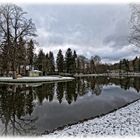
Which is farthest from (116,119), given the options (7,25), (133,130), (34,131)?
(7,25)

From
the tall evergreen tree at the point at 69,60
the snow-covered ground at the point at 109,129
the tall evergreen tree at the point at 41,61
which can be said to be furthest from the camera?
the tall evergreen tree at the point at 69,60

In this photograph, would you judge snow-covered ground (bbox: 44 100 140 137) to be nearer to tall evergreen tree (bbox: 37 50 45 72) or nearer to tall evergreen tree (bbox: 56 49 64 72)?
tall evergreen tree (bbox: 37 50 45 72)

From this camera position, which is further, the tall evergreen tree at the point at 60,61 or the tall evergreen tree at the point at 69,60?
the tall evergreen tree at the point at 60,61

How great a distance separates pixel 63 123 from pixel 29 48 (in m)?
69.0

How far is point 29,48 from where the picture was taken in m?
78.1

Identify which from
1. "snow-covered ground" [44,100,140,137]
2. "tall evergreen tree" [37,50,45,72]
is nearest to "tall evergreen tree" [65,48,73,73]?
"tall evergreen tree" [37,50,45,72]

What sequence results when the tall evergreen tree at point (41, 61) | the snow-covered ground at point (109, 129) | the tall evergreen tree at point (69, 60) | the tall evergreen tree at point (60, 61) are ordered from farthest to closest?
1. the tall evergreen tree at point (60, 61)
2. the tall evergreen tree at point (69, 60)
3. the tall evergreen tree at point (41, 61)
4. the snow-covered ground at point (109, 129)

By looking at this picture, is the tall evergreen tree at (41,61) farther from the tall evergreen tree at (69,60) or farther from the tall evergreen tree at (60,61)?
the tall evergreen tree at (69,60)

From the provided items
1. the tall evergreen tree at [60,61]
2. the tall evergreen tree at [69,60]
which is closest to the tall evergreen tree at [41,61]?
the tall evergreen tree at [60,61]

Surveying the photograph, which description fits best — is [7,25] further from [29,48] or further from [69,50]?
[69,50]

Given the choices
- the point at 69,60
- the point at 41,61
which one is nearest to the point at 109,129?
the point at 41,61

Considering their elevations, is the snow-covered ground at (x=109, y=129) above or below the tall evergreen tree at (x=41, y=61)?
below

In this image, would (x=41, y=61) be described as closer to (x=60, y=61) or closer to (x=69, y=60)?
(x=60, y=61)

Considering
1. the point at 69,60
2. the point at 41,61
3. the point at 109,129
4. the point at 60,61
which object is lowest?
the point at 109,129
